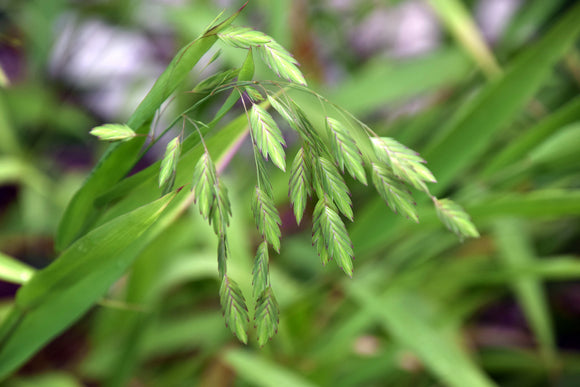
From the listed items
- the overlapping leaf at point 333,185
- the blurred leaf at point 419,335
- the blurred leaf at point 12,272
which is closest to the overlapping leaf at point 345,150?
the overlapping leaf at point 333,185

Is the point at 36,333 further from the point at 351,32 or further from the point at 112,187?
the point at 351,32

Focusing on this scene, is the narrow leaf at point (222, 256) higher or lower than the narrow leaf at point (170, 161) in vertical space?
lower

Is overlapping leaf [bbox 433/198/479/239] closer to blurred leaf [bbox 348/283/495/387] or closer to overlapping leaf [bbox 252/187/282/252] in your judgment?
overlapping leaf [bbox 252/187/282/252]

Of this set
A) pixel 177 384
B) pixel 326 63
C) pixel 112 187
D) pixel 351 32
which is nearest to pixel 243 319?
pixel 112 187

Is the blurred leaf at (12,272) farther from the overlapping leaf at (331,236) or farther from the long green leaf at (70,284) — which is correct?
the overlapping leaf at (331,236)

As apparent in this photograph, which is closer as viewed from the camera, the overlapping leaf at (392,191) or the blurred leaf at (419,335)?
Result: the overlapping leaf at (392,191)

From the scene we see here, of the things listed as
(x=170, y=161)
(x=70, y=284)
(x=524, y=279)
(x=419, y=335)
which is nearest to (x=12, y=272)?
(x=70, y=284)
